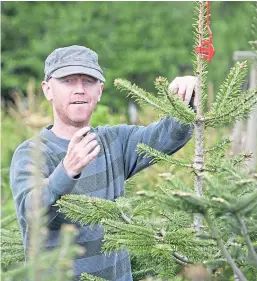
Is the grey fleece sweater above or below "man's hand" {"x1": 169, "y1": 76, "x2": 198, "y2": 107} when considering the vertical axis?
below

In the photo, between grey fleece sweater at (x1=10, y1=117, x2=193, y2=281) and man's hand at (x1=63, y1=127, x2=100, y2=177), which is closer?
man's hand at (x1=63, y1=127, x2=100, y2=177)

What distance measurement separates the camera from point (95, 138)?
3627 mm

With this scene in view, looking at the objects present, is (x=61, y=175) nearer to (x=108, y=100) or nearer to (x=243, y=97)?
(x=243, y=97)

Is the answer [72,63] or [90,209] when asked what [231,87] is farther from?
[72,63]

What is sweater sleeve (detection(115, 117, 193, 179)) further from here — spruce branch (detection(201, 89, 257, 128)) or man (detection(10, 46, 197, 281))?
spruce branch (detection(201, 89, 257, 128))

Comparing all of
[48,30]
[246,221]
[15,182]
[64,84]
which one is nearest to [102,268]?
[15,182]

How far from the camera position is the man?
3.57 m

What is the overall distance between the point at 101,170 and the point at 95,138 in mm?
212

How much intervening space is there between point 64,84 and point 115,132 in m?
0.38

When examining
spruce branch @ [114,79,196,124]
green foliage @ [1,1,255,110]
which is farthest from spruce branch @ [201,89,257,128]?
green foliage @ [1,1,255,110]

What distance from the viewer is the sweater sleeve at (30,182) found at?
10.2 feet

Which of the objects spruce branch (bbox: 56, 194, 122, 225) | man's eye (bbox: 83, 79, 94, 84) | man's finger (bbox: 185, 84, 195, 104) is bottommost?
spruce branch (bbox: 56, 194, 122, 225)

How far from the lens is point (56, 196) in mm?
3148

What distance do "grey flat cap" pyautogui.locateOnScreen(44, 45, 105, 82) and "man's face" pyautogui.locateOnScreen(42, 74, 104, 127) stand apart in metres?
0.03
